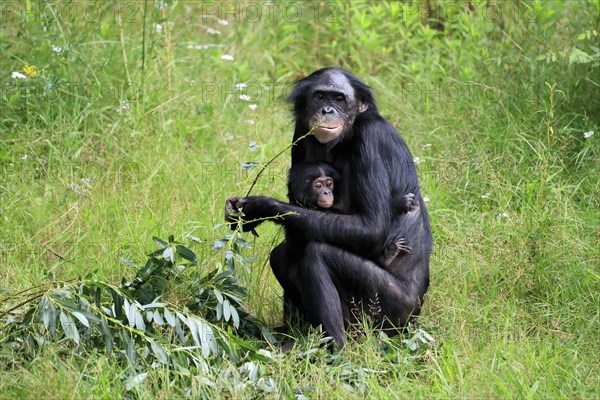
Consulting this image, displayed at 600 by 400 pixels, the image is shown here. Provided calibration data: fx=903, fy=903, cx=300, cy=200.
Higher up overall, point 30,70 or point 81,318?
point 30,70

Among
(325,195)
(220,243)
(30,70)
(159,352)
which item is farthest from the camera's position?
Answer: (30,70)

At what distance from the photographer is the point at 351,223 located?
200 inches

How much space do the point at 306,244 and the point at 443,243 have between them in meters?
1.57

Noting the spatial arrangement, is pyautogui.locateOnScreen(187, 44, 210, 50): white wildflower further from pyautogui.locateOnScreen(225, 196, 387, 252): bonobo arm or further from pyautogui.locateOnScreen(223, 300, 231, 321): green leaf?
pyautogui.locateOnScreen(223, 300, 231, 321): green leaf

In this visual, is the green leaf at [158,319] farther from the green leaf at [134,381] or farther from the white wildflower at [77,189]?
the white wildflower at [77,189]

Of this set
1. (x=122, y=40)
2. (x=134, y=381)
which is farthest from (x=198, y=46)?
(x=134, y=381)

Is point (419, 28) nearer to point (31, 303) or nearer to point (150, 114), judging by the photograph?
point (150, 114)

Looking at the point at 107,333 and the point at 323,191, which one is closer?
the point at 107,333

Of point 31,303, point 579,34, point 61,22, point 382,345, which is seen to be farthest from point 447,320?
point 61,22

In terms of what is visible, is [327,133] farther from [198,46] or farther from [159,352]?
[198,46]

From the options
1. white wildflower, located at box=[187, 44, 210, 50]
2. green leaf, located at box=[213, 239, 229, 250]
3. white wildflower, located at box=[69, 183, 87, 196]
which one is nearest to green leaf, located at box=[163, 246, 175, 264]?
green leaf, located at box=[213, 239, 229, 250]

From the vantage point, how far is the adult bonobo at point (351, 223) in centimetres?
507

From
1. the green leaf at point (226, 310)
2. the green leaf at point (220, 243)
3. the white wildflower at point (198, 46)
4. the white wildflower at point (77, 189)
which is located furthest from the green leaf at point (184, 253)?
the white wildflower at point (198, 46)

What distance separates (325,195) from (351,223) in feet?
0.84
